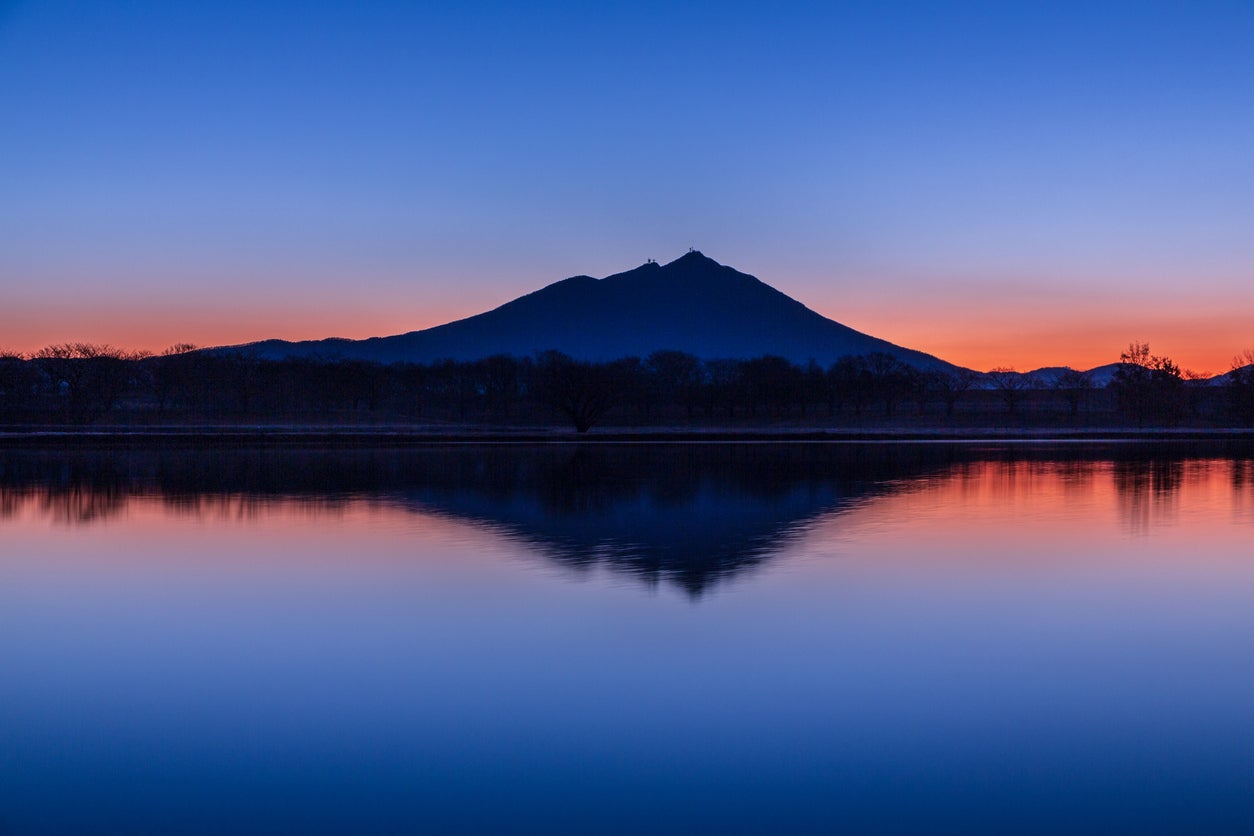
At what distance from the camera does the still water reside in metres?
5.20

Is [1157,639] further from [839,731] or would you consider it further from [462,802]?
[462,802]

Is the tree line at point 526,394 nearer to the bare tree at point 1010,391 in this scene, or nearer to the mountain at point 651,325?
the bare tree at point 1010,391

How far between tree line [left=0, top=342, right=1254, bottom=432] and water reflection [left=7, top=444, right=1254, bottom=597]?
74.1 feet

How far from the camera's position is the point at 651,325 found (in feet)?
584

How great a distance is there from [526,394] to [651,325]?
97.3 meters

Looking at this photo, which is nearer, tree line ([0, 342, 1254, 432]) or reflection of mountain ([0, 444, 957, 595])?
reflection of mountain ([0, 444, 957, 595])

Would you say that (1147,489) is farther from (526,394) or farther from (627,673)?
(526,394)

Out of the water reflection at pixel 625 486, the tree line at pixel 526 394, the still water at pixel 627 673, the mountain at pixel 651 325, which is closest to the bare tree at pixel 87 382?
the tree line at pixel 526 394

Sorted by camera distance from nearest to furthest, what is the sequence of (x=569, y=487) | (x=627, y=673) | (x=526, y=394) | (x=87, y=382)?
(x=627, y=673) → (x=569, y=487) → (x=87, y=382) → (x=526, y=394)

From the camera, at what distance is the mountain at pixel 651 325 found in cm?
16675

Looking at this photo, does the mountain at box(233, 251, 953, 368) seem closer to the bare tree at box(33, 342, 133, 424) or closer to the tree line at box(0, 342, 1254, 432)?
the tree line at box(0, 342, 1254, 432)

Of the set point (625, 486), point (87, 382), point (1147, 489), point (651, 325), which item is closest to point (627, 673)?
point (625, 486)

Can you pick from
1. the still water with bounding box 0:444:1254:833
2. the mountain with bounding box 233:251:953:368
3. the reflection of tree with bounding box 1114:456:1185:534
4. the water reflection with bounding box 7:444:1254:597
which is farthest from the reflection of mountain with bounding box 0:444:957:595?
the mountain with bounding box 233:251:953:368

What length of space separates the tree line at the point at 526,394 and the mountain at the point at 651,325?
72.9 m
